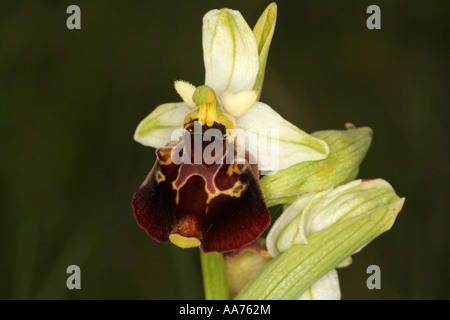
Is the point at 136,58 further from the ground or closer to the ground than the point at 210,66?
further from the ground

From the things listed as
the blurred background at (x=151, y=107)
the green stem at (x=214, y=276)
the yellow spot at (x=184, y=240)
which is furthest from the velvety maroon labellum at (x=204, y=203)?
the blurred background at (x=151, y=107)

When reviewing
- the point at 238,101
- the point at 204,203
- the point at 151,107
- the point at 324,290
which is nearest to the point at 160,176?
the point at 204,203

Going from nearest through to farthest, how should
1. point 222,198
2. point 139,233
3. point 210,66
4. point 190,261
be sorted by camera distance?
point 222,198 → point 210,66 → point 190,261 → point 139,233

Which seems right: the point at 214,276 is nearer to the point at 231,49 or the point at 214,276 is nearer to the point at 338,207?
the point at 338,207

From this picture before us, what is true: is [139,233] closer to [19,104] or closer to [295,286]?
[19,104]

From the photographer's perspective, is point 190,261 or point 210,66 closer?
point 210,66

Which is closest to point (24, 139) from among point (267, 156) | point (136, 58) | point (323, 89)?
point (136, 58)

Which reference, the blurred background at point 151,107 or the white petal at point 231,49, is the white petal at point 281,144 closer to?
the white petal at point 231,49
